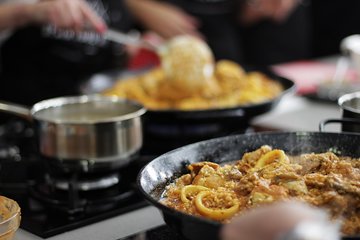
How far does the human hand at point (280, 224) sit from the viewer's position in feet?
2.42

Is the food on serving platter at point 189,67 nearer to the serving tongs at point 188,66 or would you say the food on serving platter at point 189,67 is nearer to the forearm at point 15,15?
the serving tongs at point 188,66

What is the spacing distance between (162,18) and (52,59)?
32.8 inches

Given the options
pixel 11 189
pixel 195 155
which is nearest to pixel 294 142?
pixel 195 155

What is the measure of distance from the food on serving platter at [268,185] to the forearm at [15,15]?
1.15m

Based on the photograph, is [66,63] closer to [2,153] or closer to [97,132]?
[2,153]

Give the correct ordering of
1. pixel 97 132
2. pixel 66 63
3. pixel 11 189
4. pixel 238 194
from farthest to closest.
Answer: pixel 66 63 < pixel 11 189 < pixel 97 132 < pixel 238 194

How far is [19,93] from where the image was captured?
283 centimetres

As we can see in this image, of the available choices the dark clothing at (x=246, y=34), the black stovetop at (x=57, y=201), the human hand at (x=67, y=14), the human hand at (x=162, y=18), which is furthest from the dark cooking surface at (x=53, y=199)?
the dark clothing at (x=246, y=34)

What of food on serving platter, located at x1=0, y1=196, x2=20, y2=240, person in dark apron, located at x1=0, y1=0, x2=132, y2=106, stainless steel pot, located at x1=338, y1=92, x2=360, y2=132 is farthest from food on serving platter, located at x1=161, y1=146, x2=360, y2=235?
person in dark apron, located at x1=0, y1=0, x2=132, y2=106

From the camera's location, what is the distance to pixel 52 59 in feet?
9.14

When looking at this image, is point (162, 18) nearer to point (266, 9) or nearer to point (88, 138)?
point (266, 9)

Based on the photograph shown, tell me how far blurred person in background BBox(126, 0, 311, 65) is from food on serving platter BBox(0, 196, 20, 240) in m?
2.24

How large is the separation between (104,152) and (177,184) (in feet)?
1.09

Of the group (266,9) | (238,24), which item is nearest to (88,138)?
(266,9)
